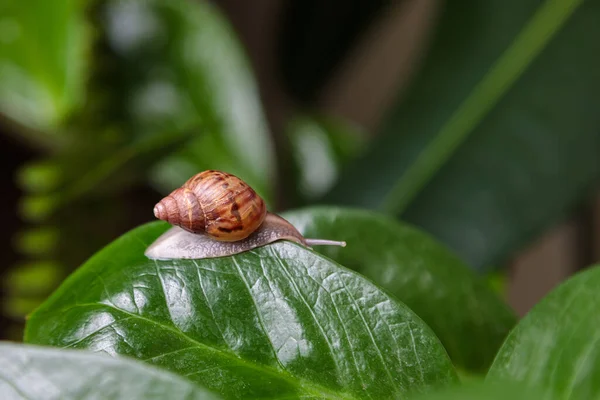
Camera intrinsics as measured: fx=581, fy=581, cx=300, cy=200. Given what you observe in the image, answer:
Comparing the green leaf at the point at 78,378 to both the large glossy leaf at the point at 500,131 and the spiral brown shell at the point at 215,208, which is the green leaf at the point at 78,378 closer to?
the spiral brown shell at the point at 215,208

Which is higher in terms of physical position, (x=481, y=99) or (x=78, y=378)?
(x=481, y=99)

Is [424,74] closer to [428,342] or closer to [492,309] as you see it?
[492,309]

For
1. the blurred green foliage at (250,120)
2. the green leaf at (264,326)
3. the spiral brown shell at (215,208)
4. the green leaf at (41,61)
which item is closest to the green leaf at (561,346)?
the green leaf at (264,326)

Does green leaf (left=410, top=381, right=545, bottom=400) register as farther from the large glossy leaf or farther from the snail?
the large glossy leaf

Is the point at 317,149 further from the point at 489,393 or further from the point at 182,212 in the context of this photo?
the point at 489,393

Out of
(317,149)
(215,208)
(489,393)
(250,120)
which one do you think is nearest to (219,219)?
(215,208)

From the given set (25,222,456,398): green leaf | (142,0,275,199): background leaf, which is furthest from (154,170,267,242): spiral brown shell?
(142,0,275,199): background leaf
